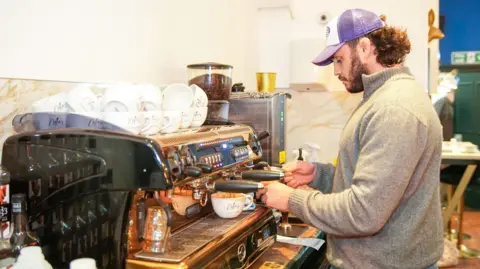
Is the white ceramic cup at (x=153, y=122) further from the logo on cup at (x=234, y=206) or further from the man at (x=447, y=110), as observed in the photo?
the man at (x=447, y=110)

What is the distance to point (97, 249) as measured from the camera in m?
1.15

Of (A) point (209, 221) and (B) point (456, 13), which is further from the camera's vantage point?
(B) point (456, 13)

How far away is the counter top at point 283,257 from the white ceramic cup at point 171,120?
0.50m

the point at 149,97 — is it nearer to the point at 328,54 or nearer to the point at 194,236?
the point at 194,236

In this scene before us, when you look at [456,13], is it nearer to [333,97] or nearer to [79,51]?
[333,97]

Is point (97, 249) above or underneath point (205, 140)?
underneath

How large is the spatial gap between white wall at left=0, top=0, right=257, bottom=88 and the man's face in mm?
800

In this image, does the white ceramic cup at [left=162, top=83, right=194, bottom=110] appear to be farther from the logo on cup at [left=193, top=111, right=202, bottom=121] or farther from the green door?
the green door

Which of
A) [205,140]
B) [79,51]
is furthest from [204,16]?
[205,140]

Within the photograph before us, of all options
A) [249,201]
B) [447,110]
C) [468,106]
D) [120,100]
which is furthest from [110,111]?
[468,106]

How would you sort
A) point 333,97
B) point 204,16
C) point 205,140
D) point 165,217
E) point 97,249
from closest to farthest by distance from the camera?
point 97,249
point 165,217
point 205,140
point 204,16
point 333,97

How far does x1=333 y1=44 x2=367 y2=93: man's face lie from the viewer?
1.59m

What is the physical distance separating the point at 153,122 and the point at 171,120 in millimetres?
113

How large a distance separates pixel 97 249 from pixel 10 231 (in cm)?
23
